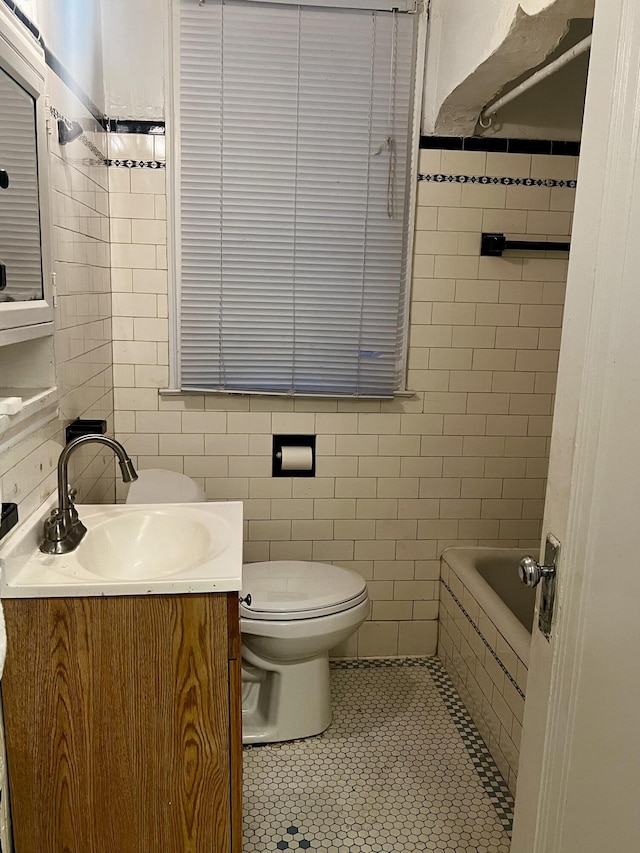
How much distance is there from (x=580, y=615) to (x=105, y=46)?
240cm

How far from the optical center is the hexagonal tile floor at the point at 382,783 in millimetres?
1980

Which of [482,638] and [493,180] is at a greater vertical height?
[493,180]

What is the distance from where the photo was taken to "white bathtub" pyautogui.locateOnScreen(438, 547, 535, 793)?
214 cm

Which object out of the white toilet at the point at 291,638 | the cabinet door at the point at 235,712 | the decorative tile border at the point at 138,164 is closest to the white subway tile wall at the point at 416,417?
the decorative tile border at the point at 138,164

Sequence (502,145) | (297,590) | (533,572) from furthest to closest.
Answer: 1. (502,145)
2. (297,590)
3. (533,572)

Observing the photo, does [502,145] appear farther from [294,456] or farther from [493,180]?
[294,456]

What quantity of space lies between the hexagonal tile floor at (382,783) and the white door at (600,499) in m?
0.98

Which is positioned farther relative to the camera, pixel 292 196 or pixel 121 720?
pixel 292 196

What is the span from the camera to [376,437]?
9.16ft

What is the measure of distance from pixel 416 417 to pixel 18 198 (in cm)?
174

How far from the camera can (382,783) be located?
7.23 ft

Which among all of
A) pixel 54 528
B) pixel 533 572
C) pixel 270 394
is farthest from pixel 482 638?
pixel 54 528

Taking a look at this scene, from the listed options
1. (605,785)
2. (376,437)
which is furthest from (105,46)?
(605,785)

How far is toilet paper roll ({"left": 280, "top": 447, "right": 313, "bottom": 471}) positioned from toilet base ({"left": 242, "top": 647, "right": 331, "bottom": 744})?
705 mm
